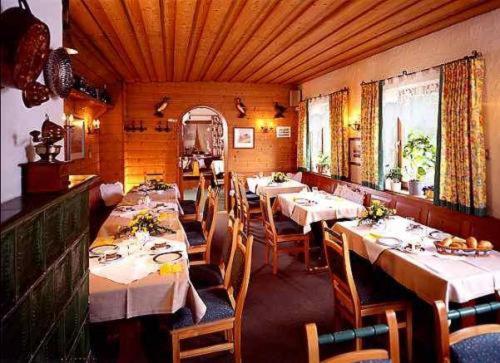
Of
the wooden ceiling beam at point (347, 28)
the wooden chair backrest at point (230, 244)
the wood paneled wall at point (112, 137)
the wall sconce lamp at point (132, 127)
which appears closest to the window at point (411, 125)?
the wooden ceiling beam at point (347, 28)

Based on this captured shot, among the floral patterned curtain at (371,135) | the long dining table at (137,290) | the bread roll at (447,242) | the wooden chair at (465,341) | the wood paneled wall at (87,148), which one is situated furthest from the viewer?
the floral patterned curtain at (371,135)

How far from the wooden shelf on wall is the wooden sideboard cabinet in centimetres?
348

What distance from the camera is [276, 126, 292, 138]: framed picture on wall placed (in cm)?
916

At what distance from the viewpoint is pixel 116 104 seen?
788cm

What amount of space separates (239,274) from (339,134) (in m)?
4.82

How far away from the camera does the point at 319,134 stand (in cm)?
832

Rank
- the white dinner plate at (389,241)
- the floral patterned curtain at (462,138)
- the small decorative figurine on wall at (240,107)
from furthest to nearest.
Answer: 1. the small decorative figurine on wall at (240,107)
2. the floral patterned curtain at (462,138)
3. the white dinner plate at (389,241)

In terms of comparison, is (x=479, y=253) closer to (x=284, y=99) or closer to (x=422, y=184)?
(x=422, y=184)

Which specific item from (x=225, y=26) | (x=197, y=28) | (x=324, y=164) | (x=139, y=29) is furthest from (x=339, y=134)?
(x=139, y=29)

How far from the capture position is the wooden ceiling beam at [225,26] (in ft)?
12.1

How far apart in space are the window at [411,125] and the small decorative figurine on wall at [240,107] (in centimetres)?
389

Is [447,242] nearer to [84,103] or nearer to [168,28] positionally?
[168,28]

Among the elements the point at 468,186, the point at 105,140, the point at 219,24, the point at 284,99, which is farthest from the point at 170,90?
the point at 468,186

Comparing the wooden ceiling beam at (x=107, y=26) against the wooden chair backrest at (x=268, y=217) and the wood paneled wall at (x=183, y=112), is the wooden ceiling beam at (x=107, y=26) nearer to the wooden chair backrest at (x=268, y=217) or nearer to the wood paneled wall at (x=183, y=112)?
the wood paneled wall at (x=183, y=112)
